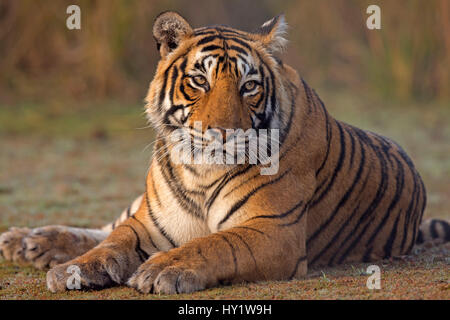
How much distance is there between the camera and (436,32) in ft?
31.1

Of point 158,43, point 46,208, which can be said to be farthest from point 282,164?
point 46,208

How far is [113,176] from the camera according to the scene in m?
6.77

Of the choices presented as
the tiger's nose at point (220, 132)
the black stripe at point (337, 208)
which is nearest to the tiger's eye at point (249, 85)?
the tiger's nose at point (220, 132)

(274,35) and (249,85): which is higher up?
(274,35)

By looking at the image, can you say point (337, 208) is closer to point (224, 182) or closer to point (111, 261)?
point (224, 182)

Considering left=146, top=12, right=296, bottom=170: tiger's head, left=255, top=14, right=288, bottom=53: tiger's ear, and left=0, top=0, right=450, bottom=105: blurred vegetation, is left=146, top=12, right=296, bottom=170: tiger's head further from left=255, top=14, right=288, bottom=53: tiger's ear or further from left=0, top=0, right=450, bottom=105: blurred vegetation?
left=0, top=0, right=450, bottom=105: blurred vegetation

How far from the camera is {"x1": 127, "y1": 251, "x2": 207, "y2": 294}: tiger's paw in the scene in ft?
8.35

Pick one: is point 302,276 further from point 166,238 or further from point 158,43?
point 158,43

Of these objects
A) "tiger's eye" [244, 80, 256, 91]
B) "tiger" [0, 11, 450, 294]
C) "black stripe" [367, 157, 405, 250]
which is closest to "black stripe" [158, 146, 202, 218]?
"tiger" [0, 11, 450, 294]

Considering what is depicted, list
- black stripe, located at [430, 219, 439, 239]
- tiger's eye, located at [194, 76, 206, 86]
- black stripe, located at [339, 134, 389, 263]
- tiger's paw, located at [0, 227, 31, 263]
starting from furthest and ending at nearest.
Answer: black stripe, located at [430, 219, 439, 239], tiger's paw, located at [0, 227, 31, 263], black stripe, located at [339, 134, 389, 263], tiger's eye, located at [194, 76, 206, 86]

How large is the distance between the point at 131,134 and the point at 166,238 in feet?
19.0

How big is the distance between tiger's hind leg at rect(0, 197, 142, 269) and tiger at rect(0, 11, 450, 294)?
0.01 metres

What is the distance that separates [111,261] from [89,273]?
0.41 ft

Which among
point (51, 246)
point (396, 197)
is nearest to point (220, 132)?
point (396, 197)
